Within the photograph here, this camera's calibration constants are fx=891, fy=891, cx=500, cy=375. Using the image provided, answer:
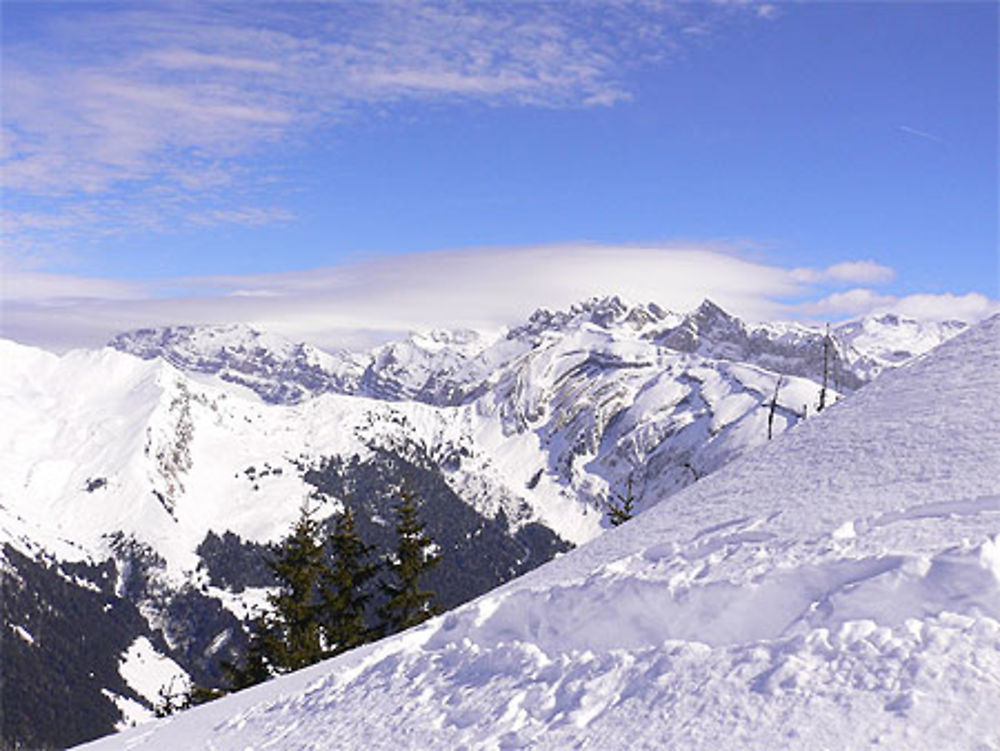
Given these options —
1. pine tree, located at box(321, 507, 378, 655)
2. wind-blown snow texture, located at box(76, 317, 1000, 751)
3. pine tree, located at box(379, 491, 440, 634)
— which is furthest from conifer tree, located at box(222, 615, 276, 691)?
wind-blown snow texture, located at box(76, 317, 1000, 751)

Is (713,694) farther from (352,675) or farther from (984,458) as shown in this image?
(352,675)

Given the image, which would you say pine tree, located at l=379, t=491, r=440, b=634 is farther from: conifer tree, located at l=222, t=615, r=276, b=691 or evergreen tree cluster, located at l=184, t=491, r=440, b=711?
conifer tree, located at l=222, t=615, r=276, b=691

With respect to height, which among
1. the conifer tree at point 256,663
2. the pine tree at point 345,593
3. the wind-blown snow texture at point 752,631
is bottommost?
the conifer tree at point 256,663

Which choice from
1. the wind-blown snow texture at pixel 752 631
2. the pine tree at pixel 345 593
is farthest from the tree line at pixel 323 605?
the wind-blown snow texture at pixel 752 631

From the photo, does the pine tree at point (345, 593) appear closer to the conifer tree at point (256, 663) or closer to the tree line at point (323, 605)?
the tree line at point (323, 605)

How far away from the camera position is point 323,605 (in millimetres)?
34750

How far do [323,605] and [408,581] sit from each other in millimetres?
3631

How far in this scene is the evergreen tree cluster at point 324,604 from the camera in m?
33.9

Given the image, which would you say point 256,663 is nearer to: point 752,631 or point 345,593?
point 345,593

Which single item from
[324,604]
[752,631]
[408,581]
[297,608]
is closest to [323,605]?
[324,604]

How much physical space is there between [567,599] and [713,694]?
11.5 ft

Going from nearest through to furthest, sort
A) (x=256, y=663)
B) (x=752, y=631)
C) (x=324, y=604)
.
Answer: (x=752, y=631) → (x=256, y=663) → (x=324, y=604)

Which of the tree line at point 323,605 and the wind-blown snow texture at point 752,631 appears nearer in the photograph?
the wind-blown snow texture at point 752,631

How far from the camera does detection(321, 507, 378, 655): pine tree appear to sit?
1362 inches
